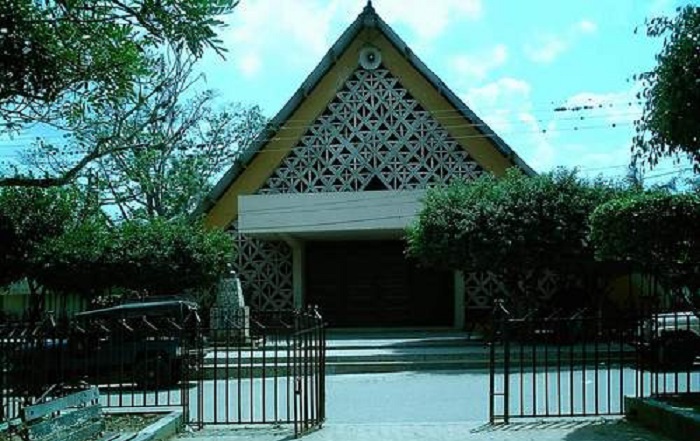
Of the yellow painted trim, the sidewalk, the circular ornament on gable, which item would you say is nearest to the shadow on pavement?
the sidewalk

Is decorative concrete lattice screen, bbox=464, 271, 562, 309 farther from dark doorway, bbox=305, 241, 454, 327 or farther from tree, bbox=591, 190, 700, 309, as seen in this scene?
tree, bbox=591, 190, 700, 309

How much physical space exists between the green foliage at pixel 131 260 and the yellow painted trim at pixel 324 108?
4.67m

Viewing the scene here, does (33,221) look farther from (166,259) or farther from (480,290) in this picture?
(480,290)

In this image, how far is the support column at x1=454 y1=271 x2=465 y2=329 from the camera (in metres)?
28.7

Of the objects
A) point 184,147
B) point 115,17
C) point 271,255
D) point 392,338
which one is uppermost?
point 184,147

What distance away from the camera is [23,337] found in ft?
36.3

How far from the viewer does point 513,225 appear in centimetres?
2269

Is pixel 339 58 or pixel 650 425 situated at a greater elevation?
pixel 339 58

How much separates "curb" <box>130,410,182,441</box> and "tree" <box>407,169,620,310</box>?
12.3 meters

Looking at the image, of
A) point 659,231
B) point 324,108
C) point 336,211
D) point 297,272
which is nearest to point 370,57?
point 324,108

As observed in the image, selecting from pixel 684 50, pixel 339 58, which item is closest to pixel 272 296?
pixel 339 58

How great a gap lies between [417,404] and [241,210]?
550 inches

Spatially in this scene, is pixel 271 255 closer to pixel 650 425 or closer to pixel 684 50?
pixel 650 425

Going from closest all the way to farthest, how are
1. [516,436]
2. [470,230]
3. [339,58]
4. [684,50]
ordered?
[684,50]
[516,436]
[470,230]
[339,58]
